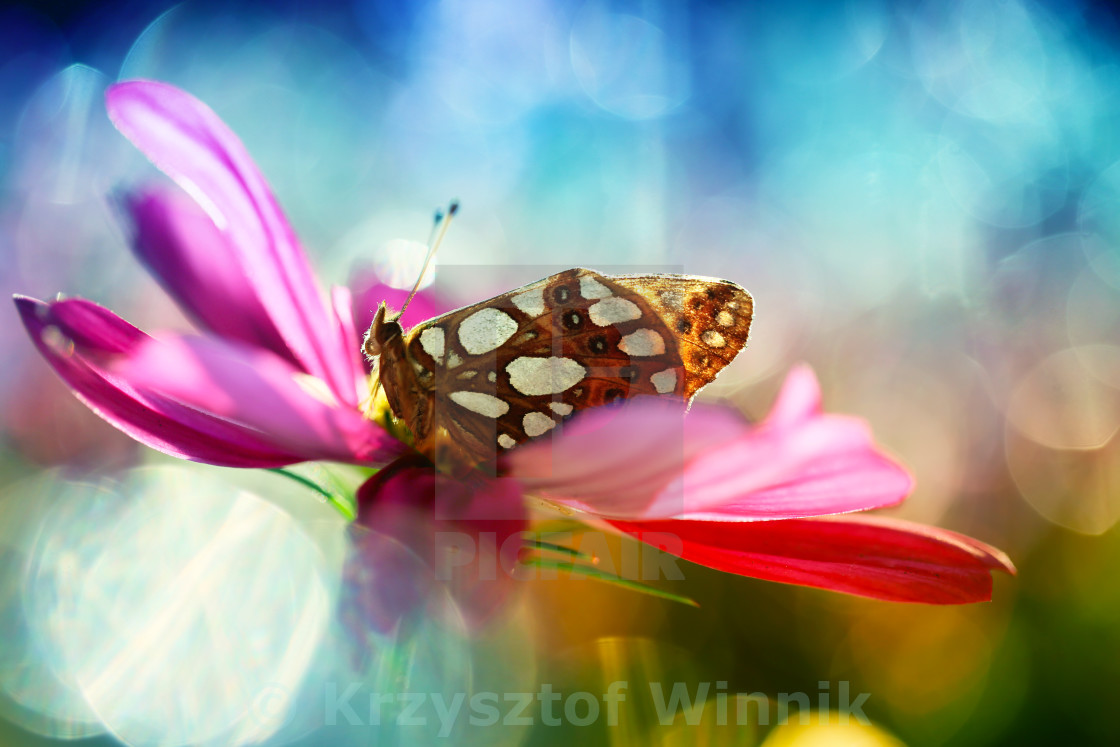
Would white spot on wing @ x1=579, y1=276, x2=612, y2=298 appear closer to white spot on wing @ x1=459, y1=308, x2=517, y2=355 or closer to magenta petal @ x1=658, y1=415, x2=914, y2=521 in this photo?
white spot on wing @ x1=459, y1=308, x2=517, y2=355

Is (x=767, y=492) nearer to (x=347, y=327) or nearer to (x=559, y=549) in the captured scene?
(x=559, y=549)

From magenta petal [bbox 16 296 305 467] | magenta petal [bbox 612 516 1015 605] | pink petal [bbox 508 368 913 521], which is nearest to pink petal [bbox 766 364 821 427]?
pink petal [bbox 508 368 913 521]

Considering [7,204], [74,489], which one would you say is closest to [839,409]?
[74,489]

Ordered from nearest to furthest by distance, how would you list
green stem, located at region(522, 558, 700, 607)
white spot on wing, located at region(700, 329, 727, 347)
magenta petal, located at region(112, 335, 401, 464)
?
1. magenta petal, located at region(112, 335, 401, 464)
2. green stem, located at region(522, 558, 700, 607)
3. white spot on wing, located at region(700, 329, 727, 347)

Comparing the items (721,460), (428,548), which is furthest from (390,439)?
(721,460)

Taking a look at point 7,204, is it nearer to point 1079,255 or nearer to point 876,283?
point 876,283

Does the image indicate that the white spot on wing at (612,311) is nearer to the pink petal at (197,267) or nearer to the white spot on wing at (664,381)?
the white spot on wing at (664,381)

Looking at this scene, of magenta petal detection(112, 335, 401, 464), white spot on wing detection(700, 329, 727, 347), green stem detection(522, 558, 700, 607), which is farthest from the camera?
white spot on wing detection(700, 329, 727, 347)

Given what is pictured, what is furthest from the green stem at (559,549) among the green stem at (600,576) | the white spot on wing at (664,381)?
the white spot on wing at (664,381)
